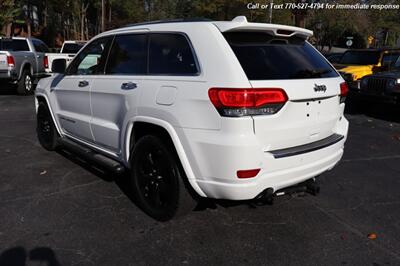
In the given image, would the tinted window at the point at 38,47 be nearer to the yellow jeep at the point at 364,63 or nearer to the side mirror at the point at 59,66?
the side mirror at the point at 59,66

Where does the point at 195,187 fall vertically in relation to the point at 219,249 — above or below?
above

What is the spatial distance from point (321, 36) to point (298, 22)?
1486cm

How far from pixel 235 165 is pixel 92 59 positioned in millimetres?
2637

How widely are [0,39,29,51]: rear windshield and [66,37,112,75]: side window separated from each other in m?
9.44

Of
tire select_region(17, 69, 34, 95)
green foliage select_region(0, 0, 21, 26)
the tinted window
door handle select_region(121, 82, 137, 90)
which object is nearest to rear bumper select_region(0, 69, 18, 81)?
tire select_region(17, 69, 34, 95)

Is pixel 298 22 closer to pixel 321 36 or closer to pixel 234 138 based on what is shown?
pixel 321 36

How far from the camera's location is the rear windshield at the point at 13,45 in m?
13.0

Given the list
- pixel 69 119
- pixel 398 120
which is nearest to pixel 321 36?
pixel 398 120

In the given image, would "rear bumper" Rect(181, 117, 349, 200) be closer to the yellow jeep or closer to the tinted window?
the yellow jeep

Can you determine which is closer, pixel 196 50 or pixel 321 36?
pixel 196 50

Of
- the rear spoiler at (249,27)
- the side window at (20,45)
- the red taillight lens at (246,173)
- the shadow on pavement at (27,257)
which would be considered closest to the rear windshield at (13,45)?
the side window at (20,45)

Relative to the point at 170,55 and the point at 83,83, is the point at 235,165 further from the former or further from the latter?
the point at 83,83

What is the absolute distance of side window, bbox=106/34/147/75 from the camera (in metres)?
3.81

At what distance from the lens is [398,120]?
9.55 m
